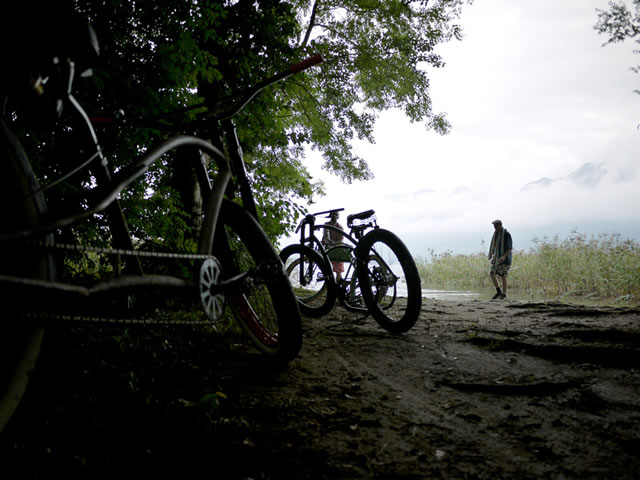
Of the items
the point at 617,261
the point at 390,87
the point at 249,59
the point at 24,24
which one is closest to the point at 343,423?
the point at 24,24

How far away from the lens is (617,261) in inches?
407

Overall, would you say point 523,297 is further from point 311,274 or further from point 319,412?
point 319,412

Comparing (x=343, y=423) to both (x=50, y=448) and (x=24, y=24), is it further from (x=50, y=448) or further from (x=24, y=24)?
(x=24, y=24)

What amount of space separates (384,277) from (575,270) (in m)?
10.3

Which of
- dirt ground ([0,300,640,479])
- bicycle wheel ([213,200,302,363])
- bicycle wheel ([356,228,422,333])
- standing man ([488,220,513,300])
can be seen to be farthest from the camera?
standing man ([488,220,513,300])

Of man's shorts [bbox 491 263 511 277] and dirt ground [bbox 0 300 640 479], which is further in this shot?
man's shorts [bbox 491 263 511 277]

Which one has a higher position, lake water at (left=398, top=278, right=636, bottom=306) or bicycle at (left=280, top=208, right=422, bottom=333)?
bicycle at (left=280, top=208, right=422, bottom=333)

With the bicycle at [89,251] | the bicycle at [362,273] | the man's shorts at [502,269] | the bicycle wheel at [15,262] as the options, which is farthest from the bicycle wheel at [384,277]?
the man's shorts at [502,269]

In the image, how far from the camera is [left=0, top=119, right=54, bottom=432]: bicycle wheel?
43.1 inches

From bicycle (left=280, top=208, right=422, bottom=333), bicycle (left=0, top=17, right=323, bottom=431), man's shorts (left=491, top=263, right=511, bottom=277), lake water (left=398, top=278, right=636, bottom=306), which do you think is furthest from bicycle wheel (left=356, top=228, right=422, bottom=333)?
man's shorts (left=491, top=263, right=511, bottom=277)

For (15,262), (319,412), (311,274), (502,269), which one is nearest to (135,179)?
(15,262)

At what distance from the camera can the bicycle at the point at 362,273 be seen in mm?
3645

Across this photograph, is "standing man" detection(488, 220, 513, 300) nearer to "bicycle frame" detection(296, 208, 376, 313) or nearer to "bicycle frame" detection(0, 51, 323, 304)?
"bicycle frame" detection(296, 208, 376, 313)

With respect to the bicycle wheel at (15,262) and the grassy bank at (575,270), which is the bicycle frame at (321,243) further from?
the grassy bank at (575,270)
